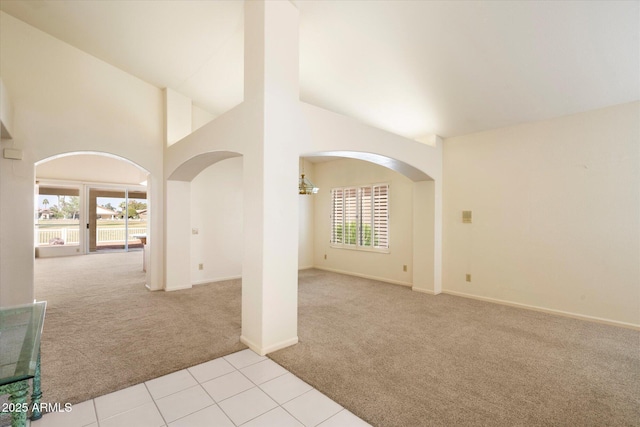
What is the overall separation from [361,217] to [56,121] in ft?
18.7

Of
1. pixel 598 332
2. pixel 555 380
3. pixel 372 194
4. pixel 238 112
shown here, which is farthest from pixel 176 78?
pixel 598 332

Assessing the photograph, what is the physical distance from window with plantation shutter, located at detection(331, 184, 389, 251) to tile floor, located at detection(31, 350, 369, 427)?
13.9ft

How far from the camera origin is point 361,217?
6.65m

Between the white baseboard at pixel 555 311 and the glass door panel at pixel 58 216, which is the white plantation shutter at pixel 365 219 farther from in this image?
the glass door panel at pixel 58 216

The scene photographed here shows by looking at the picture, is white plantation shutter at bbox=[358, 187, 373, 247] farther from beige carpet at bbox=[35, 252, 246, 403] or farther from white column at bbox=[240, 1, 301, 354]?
white column at bbox=[240, 1, 301, 354]

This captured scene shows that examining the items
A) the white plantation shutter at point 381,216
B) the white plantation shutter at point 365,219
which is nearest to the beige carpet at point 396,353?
the white plantation shutter at point 381,216

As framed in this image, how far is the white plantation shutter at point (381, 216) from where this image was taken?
20.2 ft

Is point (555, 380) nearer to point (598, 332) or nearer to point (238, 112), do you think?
point (598, 332)

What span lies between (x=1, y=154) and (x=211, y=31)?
3.30 metres

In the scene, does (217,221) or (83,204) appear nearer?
(217,221)

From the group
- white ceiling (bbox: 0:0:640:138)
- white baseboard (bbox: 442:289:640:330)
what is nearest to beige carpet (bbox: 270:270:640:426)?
white baseboard (bbox: 442:289:640:330)

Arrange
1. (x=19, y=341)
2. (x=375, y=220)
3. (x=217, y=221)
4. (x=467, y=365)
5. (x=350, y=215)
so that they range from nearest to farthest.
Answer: (x=19, y=341), (x=467, y=365), (x=217, y=221), (x=375, y=220), (x=350, y=215)

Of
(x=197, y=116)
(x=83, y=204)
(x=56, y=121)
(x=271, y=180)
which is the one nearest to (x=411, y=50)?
(x=271, y=180)

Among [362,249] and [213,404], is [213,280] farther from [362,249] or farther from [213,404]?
[213,404]
